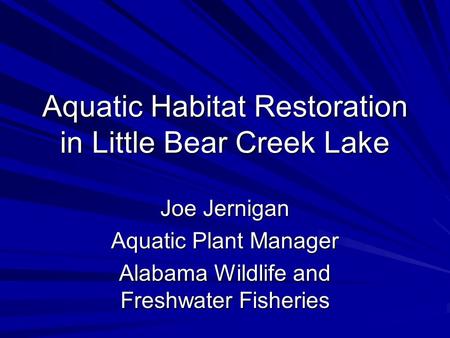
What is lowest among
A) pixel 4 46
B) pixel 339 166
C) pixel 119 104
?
pixel 339 166

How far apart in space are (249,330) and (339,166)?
1.36ft

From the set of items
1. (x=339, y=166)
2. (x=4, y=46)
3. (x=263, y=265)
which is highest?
(x=4, y=46)

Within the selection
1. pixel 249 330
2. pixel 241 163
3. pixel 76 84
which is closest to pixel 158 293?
pixel 249 330

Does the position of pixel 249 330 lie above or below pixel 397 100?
below

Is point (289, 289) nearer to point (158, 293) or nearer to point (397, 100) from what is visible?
point (158, 293)

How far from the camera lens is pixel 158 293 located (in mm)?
1340

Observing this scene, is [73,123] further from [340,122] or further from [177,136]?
[340,122]

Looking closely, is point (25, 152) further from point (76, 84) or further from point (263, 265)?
point (263, 265)

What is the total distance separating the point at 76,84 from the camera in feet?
4.23

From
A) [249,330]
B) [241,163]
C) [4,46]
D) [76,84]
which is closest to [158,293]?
[249,330]

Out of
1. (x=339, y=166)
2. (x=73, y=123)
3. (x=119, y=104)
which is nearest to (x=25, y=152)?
(x=73, y=123)

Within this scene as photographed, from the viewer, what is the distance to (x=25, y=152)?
1282 millimetres

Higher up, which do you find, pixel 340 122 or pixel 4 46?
pixel 4 46

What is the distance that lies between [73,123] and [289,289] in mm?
592
